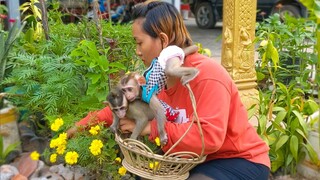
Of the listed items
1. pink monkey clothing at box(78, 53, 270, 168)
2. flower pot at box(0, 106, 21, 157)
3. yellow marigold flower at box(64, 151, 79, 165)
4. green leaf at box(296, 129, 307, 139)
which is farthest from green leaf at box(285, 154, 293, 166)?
flower pot at box(0, 106, 21, 157)

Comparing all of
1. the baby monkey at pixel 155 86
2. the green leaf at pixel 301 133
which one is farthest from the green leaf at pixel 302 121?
the baby monkey at pixel 155 86

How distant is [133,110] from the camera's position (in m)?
1.95

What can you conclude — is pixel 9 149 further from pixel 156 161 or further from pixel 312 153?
pixel 312 153

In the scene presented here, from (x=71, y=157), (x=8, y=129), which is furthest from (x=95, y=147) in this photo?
(x=8, y=129)

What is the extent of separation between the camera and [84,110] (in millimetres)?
2697

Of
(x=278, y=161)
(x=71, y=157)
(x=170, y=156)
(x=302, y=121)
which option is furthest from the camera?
(x=278, y=161)

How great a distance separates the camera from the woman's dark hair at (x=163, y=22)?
1970 mm

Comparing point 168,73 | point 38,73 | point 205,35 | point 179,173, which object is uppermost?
point 168,73

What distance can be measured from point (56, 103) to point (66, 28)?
43.2 inches

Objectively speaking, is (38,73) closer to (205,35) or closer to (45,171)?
(45,171)

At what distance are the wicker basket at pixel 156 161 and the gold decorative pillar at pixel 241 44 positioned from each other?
2037 mm

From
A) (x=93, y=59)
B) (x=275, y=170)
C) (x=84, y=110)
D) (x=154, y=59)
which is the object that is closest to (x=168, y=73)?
(x=154, y=59)

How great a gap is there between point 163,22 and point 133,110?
394mm

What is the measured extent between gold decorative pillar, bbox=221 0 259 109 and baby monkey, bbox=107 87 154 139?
6.45 ft
